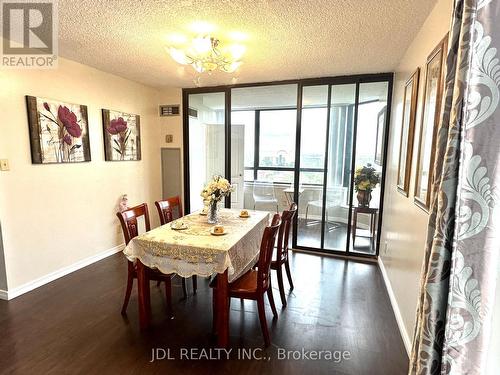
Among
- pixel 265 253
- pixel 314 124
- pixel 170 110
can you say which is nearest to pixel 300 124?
pixel 314 124

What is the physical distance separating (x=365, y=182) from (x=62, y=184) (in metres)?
3.66

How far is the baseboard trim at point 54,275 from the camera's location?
2637 mm

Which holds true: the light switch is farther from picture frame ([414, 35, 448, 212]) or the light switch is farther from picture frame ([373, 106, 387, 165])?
picture frame ([373, 106, 387, 165])

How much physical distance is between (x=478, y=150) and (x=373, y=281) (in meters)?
2.56

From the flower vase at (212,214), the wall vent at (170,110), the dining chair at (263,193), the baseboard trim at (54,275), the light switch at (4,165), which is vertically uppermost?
the wall vent at (170,110)

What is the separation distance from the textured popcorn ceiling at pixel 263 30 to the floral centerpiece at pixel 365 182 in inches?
48.8

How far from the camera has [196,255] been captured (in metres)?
1.93

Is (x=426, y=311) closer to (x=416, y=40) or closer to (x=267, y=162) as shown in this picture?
(x=416, y=40)

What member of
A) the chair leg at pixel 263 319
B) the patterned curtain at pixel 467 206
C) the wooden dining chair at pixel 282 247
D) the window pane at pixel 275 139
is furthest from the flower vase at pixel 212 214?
the window pane at pixel 275 139

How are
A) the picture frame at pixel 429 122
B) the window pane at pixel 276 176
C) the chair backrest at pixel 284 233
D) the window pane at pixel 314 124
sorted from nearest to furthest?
the picture frame at pixel 429 122 < the chair backrest at pixel 284 233 < the window pane at pixel 314 124 < the window pane at pixel 276 176

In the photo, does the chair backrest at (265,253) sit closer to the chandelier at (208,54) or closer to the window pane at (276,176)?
the chandelier at (208,54)

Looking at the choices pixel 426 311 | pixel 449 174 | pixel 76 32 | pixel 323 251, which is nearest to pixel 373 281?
pixel 323 251

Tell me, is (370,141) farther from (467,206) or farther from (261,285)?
(467,206)

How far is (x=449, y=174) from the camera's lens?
935 millimetres
